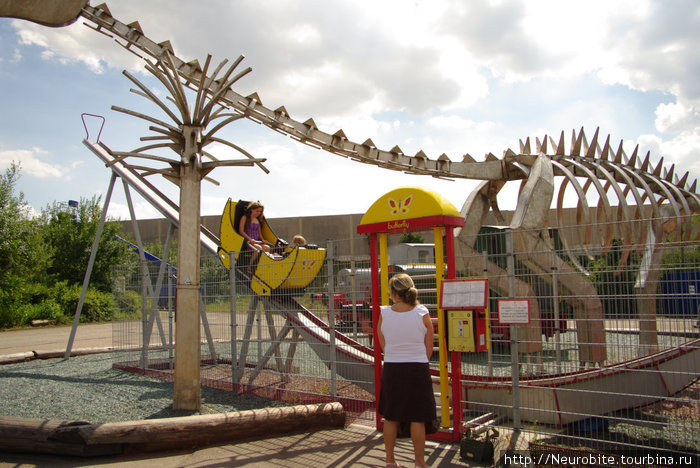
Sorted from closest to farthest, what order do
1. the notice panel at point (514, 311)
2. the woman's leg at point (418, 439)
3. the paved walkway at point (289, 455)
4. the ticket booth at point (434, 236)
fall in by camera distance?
the woman's leg at point (418, 439), the paved walkway at point (289, 455), the notice panel at point (514, 311), the ticket booth at point (434, 236)

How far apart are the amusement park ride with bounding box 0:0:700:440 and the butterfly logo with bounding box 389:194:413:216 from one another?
0.5 inches

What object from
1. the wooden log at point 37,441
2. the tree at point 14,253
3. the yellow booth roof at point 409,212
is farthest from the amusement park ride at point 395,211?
the tree at point 14,253

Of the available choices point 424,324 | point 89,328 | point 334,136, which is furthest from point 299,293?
point 89,328

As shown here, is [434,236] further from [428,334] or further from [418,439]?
[418,439]

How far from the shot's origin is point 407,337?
4.33m

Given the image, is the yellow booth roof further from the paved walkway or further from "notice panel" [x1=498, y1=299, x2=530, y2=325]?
the paved walkway

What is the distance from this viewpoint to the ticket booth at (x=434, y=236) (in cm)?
520

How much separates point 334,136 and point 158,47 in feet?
12.6

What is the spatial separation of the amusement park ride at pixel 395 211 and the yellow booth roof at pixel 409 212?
12mm

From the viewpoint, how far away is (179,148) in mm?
6660

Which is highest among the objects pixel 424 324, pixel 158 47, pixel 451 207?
pixel 158 47

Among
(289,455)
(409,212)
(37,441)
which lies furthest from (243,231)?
(37,441)

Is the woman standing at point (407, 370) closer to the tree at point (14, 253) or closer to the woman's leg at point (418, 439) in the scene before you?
the woman's leg at point (418, 439)

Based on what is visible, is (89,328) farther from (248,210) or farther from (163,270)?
(248,210)
